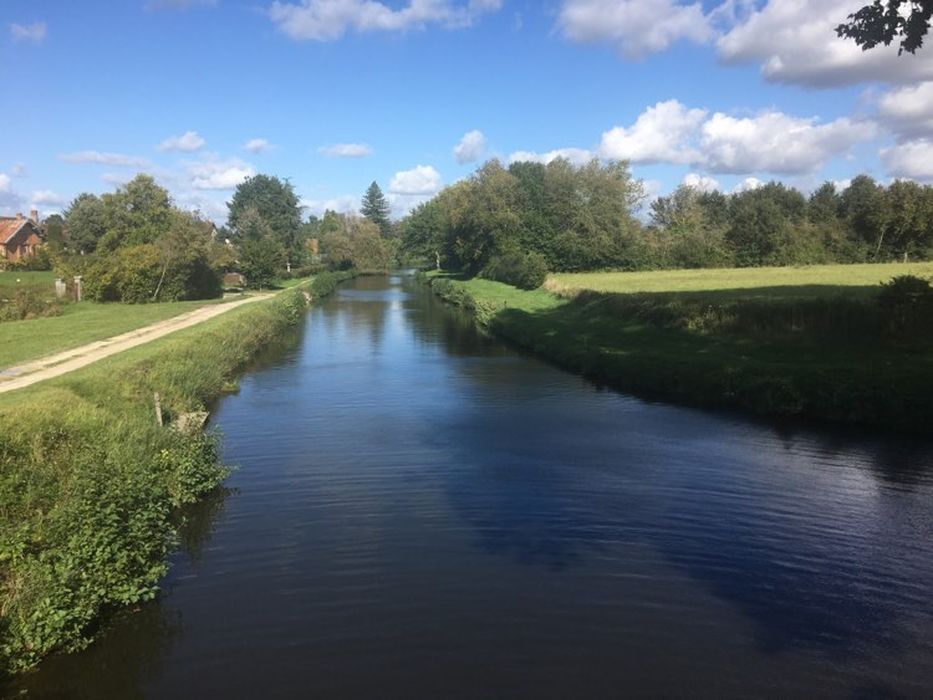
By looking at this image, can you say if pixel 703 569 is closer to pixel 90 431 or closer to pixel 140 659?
pixel 140 659

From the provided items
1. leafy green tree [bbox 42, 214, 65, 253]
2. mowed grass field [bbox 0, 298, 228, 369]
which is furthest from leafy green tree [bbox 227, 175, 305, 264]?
mowed grass field [bbox 0, 298, 228, 369]

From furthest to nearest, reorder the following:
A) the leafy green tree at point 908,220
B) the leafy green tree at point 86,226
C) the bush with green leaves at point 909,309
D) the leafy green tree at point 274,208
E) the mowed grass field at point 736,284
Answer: the leafy green tree at point 274,208
the leafy green tree at point 908,220
the leafy green tree at point 86,226
the mowed grass field at point 736,284
the bush with green leaves at point 909,309

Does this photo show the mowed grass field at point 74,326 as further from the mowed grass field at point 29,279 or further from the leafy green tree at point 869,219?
the leafy green tree at point 869,219

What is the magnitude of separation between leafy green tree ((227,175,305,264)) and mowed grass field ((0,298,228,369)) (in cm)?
5103

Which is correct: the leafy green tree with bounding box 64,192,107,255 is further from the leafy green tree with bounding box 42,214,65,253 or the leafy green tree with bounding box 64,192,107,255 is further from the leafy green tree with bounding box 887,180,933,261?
the leafy green tree with bounding box 887,180,933,261

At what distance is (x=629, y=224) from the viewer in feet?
217

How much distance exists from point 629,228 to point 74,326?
46766mm

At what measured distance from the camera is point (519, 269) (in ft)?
189

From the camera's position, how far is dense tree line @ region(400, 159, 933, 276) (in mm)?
64375

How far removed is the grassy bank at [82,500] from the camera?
8.52 meters

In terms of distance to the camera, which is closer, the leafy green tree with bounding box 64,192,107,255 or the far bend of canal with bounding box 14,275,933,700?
the far bend of canal with bounding box 14,275,933,700

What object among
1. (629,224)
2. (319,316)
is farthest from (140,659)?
(629,224)

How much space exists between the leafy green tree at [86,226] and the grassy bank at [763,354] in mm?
44206

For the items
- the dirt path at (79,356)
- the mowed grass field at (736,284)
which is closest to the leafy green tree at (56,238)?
the dirt path at (79,356)
